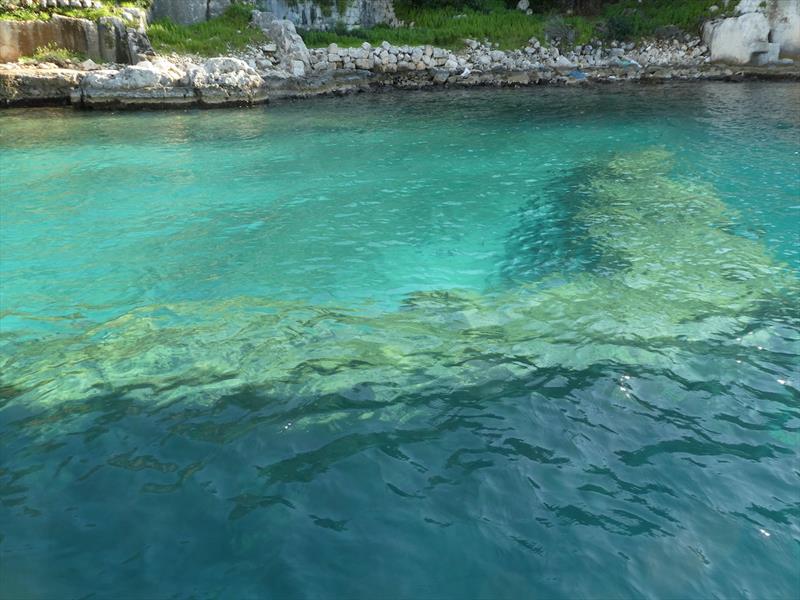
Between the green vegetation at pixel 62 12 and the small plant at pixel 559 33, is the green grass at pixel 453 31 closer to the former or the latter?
the small plant at pixel 559 33

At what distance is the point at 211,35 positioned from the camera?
28.1 meters

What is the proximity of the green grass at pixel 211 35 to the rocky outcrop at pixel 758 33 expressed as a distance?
21.0m

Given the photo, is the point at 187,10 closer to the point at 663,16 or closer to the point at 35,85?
the point at 35,85

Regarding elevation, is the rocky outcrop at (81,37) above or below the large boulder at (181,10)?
below

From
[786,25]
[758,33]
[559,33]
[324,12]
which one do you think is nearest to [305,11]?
[324,12]

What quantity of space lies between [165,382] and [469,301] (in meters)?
3.52

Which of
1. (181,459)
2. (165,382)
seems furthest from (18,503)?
(165,382)

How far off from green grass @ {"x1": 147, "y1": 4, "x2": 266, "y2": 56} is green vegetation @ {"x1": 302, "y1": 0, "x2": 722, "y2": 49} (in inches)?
111

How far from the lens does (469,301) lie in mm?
7645

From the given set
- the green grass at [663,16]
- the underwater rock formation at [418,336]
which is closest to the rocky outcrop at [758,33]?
the green grass at [663,16]

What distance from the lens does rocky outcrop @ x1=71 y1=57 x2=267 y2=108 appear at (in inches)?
888

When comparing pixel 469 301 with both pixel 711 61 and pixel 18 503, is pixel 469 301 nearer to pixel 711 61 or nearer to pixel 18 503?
pixel 18 503

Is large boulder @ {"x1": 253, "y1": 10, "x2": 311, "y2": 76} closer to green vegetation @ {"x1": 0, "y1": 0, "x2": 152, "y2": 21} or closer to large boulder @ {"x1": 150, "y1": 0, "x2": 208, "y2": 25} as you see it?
large boulder @ {"x1": 150, "y1": 0, "x2": 208, "y2": 25}

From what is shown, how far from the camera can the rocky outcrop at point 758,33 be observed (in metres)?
29.0
